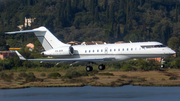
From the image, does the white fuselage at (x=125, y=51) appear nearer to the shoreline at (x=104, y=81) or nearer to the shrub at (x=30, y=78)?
the shoreline at (x=104, y=81)

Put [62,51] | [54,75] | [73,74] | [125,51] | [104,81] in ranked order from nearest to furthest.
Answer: [125,51] → [62,51] → [104,81] → [54,75] → [73,74]

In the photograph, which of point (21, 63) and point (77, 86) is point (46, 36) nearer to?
point (77, 86)

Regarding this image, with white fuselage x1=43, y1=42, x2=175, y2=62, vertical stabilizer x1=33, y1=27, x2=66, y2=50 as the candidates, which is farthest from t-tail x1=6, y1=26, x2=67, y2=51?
white fuselage x1=43, y1=42, x2=175, y2=62

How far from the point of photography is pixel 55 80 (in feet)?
299

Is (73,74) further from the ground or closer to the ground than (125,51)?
closer to the ground

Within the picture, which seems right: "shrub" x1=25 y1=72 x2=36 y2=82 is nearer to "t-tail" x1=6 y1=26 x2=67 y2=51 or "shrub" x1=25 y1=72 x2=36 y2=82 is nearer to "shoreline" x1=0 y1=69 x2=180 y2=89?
"shoreline" x1=0 y1=69 x2=180 y2=89

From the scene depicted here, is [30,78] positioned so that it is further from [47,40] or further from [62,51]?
[62,51]

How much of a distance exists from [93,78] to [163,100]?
27.1m

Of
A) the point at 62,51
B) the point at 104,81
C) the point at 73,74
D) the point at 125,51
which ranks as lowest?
the point at 104,81

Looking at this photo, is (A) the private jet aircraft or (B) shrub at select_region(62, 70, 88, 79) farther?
(B) shrub at select_region(62, 70, 88, 79)

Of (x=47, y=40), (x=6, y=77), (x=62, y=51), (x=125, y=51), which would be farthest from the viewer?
(x=6, y=77)

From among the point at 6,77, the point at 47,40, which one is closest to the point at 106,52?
the point at 47,40

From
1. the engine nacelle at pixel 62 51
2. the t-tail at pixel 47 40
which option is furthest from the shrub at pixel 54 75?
the engine nacelle at pixel 62 51

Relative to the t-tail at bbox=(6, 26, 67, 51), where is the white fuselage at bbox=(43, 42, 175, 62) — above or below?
below
